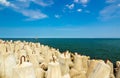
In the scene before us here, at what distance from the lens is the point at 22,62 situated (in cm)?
512

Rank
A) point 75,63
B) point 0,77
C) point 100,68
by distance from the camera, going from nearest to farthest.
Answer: point 100,68, point 0,77, point 75,63

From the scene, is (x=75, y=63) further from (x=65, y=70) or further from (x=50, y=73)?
(x=50, y=73)

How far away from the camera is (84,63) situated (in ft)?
38.8

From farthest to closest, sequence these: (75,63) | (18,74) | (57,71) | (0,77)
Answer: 1. (75,63)
2. (0,77)
3. (57,71)
4. (18,74)

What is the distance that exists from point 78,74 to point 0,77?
3.20 m

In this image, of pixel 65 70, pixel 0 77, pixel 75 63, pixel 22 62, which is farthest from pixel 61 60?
pixel 22 62

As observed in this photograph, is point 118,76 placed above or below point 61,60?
below

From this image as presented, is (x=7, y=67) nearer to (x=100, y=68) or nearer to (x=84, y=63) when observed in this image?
(x=100, y=68)

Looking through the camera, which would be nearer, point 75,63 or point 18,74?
point 18,74

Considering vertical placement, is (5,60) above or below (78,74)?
above

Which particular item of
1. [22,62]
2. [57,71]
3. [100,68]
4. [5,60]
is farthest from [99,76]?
[5,60]

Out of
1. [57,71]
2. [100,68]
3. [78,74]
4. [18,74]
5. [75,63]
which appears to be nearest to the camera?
[18,74]

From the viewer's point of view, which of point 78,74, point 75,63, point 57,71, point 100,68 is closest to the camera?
point 57,71

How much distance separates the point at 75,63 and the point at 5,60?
518 cm
